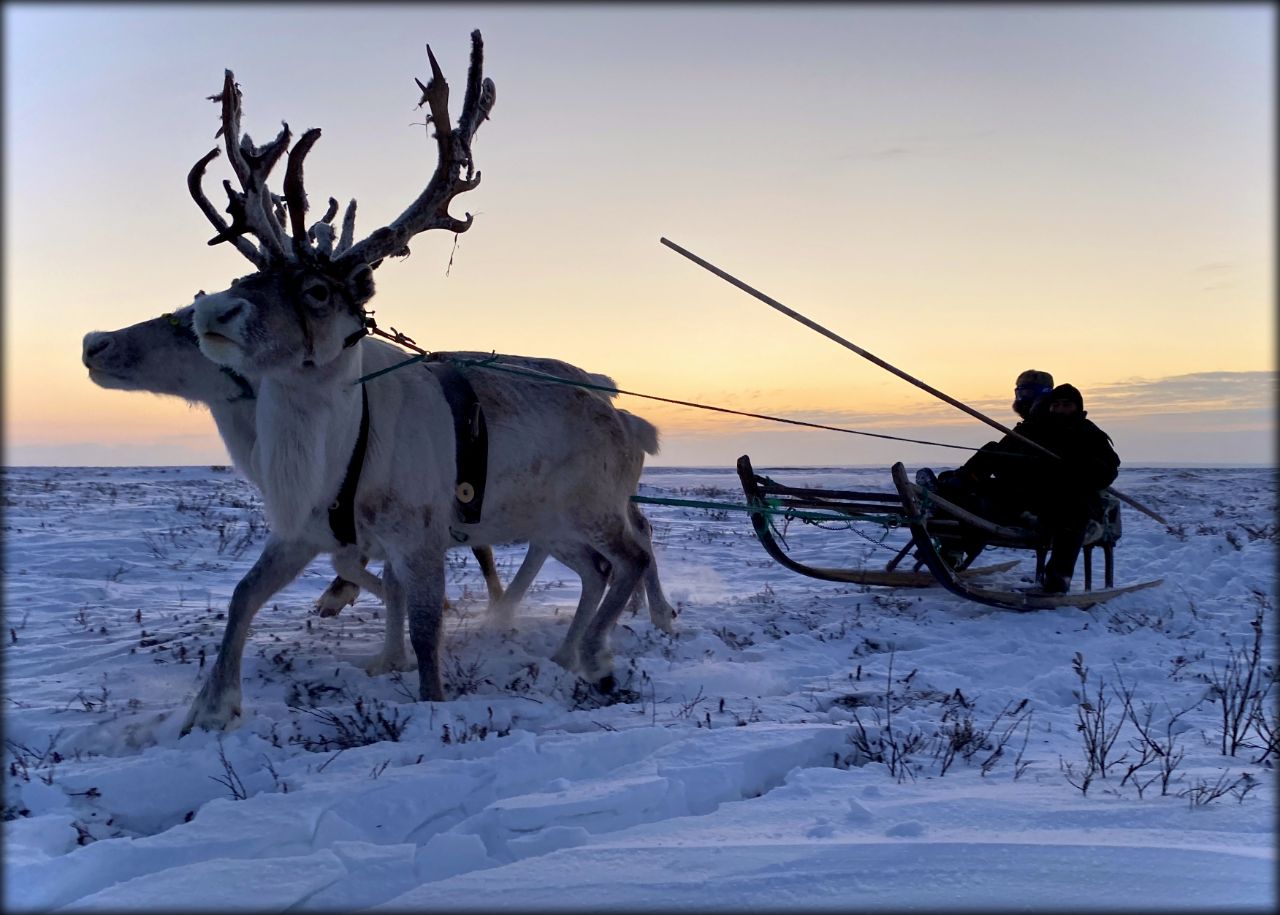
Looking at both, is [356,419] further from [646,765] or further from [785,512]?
[785,512]

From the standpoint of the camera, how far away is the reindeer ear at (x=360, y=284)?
4.59 m

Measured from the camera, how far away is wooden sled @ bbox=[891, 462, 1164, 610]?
7.20 meters

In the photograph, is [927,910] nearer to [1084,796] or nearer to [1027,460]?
[1084,796]

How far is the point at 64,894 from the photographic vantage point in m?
2.48

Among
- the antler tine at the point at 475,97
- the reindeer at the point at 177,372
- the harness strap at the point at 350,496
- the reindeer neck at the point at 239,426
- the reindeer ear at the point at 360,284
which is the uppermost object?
the antler tine at the point at 475,97

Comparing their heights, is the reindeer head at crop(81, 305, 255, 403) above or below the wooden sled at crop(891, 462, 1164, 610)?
above

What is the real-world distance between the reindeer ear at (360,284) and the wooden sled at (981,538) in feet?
13.2

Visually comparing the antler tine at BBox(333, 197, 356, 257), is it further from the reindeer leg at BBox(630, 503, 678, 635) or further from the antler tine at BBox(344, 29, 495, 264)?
the reindeer leg at BBox(630, 503, 678, 635)

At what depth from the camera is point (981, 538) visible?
7.95 metres

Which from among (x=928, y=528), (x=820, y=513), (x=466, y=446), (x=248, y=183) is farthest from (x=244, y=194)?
(x=928, y=528)

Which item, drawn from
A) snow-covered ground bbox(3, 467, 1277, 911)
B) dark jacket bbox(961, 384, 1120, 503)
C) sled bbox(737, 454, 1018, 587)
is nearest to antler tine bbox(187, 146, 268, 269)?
snow-covered ground bbox(3, 467, 1277, 911)

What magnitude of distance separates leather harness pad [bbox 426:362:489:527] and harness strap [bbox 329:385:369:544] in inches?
20.5

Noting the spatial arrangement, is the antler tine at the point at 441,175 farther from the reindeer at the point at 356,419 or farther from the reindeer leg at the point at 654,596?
the reindeer leg at the point at 654,596

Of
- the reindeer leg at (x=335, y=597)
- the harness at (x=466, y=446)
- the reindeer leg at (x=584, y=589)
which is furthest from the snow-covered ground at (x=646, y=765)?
the harness at (x=466, y=446)
